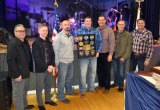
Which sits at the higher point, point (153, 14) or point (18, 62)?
point (153, 14)

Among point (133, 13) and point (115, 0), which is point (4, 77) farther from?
point (115, 0)

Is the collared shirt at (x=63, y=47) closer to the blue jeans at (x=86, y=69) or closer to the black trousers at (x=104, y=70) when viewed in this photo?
the blue jeans at (x=86, y=69)

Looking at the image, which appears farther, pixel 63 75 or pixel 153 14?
pixel 153 14

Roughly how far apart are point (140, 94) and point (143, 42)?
1.94m

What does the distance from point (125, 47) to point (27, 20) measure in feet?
14.4

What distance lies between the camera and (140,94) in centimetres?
288

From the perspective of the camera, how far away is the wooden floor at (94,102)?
13.7ft

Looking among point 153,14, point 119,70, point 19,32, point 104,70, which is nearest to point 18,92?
point 19,32

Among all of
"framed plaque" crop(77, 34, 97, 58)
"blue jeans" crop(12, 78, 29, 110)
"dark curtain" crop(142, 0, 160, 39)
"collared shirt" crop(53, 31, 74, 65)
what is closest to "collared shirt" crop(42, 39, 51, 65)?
"collared shirt" crop(53, 31, 74, 65)

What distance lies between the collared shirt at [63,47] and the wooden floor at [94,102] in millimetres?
825

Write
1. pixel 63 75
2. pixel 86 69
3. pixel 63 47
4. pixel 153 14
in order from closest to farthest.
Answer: pixel 63 47
pixel 63 75
pixel 86 69
pixel 153 14

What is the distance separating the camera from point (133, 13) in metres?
7.29

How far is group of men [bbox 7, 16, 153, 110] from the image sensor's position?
3.50 metres

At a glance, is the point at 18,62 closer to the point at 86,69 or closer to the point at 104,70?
the point at 86,69
